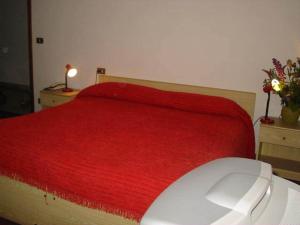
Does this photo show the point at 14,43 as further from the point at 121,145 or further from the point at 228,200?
the point at 228,200

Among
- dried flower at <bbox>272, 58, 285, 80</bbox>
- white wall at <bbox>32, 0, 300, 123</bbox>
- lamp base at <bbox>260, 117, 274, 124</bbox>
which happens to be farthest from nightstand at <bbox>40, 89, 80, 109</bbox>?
dried flower at <bbox>272, 58, 285, 80</bbox>

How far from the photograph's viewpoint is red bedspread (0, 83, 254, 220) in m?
1.37

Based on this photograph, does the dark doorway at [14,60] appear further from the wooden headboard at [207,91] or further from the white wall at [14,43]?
the wooden headboard at [207,91]

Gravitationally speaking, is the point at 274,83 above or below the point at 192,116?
above

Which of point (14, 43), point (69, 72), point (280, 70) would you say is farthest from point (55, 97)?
point (280, 70)

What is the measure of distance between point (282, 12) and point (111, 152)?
6.58 ft

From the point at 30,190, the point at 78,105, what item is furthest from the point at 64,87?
the point at 30,190

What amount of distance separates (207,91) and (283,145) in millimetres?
865

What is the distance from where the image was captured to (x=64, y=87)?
359cm

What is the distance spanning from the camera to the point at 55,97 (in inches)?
129

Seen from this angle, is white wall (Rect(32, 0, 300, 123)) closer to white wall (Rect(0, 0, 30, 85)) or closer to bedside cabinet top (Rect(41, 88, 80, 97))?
bedside cabinet top (Rect(41, 88, 80, 97))

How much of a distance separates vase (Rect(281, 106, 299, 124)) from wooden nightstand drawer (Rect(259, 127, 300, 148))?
16 cm

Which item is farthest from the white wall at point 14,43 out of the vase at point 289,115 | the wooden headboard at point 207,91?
the vase at point 289,115

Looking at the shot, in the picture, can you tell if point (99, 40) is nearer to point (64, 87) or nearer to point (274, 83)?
point (64, 87)
